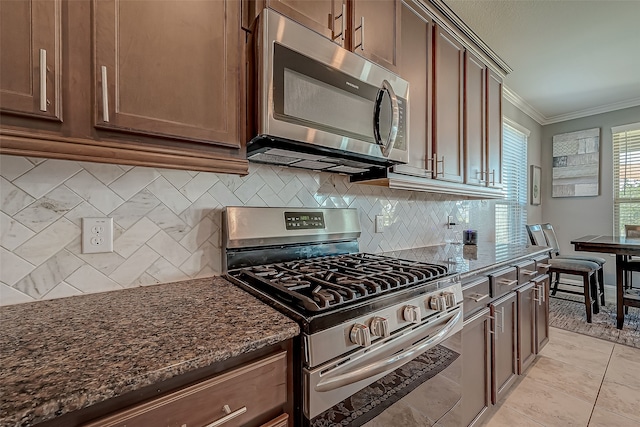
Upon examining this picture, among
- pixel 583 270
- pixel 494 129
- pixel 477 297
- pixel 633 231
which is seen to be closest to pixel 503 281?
pixel 477 297

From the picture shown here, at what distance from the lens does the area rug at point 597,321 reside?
2642mm

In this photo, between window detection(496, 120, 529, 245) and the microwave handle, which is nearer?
the microwave handle

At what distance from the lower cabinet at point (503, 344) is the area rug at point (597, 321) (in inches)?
64.1

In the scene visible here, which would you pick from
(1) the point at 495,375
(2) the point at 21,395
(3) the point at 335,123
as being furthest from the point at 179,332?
(1) the point at 495,375

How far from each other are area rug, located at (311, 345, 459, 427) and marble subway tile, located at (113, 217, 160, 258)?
845 mm

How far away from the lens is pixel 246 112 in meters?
1.01

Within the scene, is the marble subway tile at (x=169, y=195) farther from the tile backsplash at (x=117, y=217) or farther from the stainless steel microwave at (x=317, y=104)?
the stainless steel microwave at (x=317, y=104)

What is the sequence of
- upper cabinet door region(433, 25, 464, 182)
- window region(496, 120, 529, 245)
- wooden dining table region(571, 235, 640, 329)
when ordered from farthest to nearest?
window region(496, 120, 529, 245) < wooden dining table region(571, 235, 640, 329) < upper cabinet door region(433, 25, 464, 182)

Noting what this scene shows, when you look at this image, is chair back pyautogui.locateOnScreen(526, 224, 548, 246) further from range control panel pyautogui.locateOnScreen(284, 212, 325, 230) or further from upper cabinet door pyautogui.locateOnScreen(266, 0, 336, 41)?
upper cabinet door pyautogui.locateOnScreen(266, 0, 336, 41)

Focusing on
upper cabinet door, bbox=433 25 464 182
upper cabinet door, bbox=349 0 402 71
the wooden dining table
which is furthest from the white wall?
upper cabinet door, bbox=349 0 402 71

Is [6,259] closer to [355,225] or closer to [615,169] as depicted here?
[355,225]

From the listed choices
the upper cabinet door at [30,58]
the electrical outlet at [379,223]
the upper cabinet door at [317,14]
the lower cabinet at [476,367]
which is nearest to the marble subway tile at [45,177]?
the upper cabinet door at [30,58]

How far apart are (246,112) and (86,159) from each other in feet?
1.61

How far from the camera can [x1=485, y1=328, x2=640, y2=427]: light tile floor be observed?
5.44 feet
